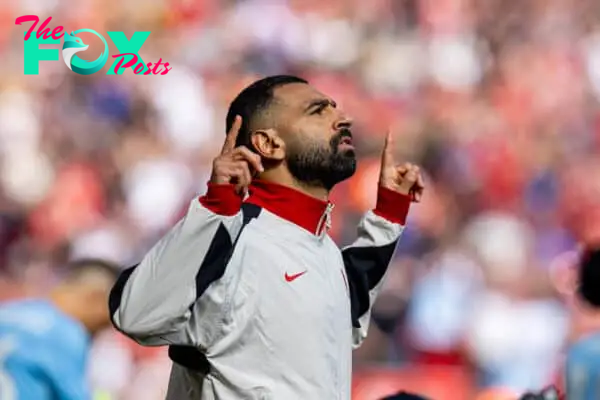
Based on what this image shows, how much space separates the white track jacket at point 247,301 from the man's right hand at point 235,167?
0.02 metres

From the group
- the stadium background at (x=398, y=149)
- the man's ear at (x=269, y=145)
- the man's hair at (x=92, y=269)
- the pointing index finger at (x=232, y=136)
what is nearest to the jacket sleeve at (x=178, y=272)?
the pointing index finger at (x=232, y=136)

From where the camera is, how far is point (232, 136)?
3.12m

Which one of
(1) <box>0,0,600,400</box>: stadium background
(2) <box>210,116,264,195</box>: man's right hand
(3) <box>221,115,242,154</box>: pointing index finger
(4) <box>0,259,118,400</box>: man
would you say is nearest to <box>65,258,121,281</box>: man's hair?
(4) <box>0,259,118,400</box>: man

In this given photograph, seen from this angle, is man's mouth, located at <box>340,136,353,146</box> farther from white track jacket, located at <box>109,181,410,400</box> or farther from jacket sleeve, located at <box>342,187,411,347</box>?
jacket sleeve, located at <box>342,187,411,347</box>

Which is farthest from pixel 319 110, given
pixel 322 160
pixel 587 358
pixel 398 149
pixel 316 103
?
pixel 398 149

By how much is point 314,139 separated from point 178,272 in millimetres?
565

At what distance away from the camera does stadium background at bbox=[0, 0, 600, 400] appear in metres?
8.87

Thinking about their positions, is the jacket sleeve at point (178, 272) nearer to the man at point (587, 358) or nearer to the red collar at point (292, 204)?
the red collar at point (292, 204)

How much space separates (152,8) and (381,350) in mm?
4197

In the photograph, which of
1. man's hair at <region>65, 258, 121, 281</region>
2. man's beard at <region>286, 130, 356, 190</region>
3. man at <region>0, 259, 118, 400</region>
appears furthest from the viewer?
man's hair at <region>65, 258, 121, 281</region>

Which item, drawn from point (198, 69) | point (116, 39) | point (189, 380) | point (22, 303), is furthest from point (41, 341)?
point (198, 69)

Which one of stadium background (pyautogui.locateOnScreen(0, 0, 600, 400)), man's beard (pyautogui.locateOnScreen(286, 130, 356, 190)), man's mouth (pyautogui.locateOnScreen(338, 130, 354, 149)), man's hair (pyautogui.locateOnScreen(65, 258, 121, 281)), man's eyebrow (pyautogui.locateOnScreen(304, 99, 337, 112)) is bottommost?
man's beard (pyautogui.locateOnScreen(286, 130, 356, 190))

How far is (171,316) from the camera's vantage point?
9.86 feet

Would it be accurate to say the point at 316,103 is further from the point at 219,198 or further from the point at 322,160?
the point at 219,198
